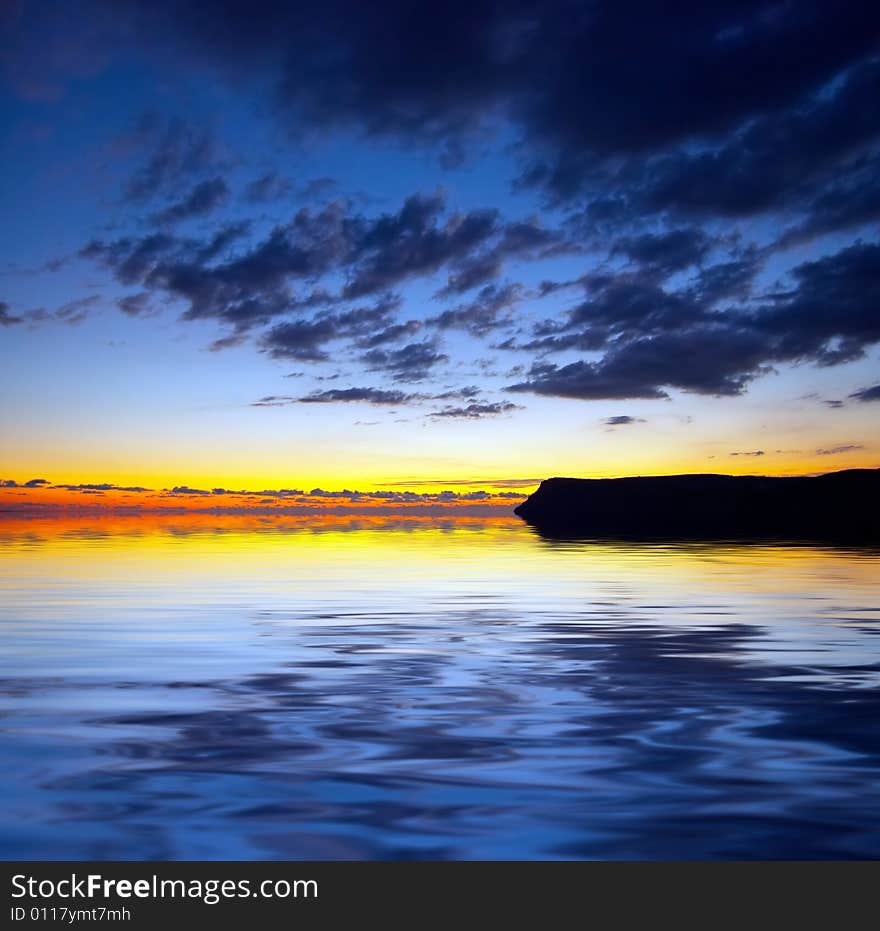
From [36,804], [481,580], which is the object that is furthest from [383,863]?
[481,580]

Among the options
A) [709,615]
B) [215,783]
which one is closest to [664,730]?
[215,783]

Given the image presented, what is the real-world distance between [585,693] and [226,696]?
529 centimetres

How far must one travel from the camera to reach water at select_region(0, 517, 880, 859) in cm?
680

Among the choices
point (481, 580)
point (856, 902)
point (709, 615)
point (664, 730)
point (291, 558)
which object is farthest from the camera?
point (291, 558)

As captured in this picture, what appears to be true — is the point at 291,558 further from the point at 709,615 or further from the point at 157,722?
the point at 157,722

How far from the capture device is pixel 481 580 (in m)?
30.2

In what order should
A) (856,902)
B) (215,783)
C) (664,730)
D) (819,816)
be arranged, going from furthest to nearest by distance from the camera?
(664,730) → (215,783) → (819,816) → (856,902)

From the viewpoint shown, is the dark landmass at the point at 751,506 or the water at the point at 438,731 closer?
the water at the point at 438,731

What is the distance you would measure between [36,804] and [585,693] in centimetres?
733

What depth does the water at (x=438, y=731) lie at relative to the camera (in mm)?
6805

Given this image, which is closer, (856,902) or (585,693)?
(856,902)

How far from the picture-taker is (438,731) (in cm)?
973

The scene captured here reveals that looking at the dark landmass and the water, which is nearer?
the water

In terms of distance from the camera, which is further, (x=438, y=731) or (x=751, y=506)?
(x=751, y=506)
